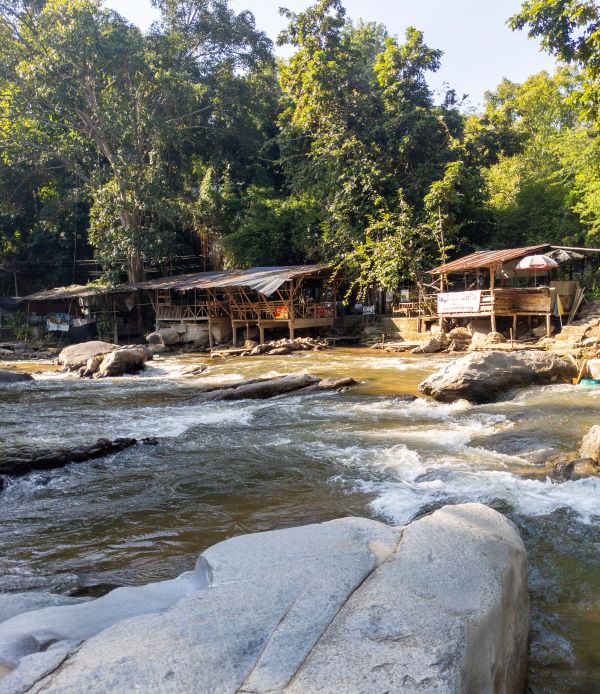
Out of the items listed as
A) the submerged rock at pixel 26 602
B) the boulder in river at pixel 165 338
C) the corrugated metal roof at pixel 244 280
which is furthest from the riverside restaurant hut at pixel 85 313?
the submerged rock at pixel 26 602

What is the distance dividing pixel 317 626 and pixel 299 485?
4.05 meters

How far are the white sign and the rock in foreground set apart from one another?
16.8m

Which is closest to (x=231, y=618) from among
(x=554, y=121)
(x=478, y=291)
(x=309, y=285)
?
(x=478, y=291)

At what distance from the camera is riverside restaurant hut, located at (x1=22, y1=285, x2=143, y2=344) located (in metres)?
27.0

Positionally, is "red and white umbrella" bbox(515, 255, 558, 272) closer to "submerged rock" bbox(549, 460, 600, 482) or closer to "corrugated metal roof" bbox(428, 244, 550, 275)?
"corrugated metal roof" bbox(428, 244, 550, 275)

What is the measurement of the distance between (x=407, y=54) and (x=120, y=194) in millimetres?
13776

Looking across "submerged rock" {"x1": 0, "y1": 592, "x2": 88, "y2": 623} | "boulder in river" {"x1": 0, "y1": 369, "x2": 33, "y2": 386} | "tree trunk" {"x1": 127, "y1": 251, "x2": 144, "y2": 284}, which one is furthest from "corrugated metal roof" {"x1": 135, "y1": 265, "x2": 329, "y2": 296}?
"submerged rock" {"x1": 0, "y1": 592, "x2": 88, "y2": 623}

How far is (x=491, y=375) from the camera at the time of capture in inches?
416

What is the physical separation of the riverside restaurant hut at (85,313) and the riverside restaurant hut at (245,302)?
7.55ft

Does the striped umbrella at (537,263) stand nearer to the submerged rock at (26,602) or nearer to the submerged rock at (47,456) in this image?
the submerged rock at (47,456)

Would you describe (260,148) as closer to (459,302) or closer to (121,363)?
(459,302)

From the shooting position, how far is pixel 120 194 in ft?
86.3

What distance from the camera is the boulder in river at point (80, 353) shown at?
18250mm

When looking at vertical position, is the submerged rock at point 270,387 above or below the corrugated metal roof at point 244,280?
below
